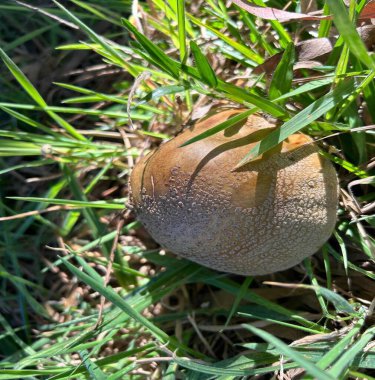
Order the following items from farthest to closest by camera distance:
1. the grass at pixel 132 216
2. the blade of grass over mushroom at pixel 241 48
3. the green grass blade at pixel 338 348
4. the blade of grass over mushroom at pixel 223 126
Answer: the blade of grass over mushroom at pixel 241 48 → the grass at pixel 132 216 → the blade of grass over mushroom at pixel 223 126 → the green grass blade at pixel 338 348

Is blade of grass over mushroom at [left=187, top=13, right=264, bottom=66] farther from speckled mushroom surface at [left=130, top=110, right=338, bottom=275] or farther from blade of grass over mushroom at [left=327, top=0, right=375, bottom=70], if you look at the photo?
blade of grass over mushroom at [left=327, top=0, right=375, bottom=70]

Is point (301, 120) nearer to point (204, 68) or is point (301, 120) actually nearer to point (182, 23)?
A: point (204, 68)

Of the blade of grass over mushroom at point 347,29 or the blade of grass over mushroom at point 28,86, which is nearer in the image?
the blade of grass over mushroom at point 347,29

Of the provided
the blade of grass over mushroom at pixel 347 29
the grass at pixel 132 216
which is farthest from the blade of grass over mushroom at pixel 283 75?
the blade of grass over mushroom at pixel 347 29

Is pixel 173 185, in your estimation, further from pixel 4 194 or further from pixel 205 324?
pixel 4 194

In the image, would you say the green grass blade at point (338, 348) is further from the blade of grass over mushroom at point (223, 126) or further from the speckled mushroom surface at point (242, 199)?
the blade of grass over mushroom at point (223, 126)

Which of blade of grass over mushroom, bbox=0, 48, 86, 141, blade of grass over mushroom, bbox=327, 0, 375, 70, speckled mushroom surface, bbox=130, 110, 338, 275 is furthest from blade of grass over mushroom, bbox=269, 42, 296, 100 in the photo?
blade of grass over mushroom, bbox=0, 48, 86, 141

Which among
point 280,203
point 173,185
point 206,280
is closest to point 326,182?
point 280,203
